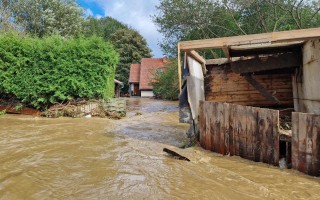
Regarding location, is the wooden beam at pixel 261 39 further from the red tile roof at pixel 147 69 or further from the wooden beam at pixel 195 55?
the red tile roof at pixel 147 69

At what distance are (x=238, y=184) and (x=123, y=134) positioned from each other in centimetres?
549

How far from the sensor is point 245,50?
697 centimetres

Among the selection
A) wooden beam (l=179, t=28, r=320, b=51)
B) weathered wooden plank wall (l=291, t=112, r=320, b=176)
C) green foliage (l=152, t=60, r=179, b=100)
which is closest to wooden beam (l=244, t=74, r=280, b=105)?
wooden beam (l=179, t=28, r=320, b=51)

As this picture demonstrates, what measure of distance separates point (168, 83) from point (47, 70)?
66.6 ft

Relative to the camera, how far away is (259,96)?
8.67 metres

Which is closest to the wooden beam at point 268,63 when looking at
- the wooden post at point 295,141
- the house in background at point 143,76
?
the wooden post at point 295,141

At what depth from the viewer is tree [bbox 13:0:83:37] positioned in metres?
27.6

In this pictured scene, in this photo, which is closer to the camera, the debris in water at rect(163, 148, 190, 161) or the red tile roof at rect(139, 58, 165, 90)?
the debris in water at rect(163, 148, 190, 161)

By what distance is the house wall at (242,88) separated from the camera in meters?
8.55

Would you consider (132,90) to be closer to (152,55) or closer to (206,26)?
(152,55)

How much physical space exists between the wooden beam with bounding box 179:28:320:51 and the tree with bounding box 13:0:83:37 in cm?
2441

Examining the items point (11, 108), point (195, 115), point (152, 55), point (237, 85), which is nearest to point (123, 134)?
point (195, 115)

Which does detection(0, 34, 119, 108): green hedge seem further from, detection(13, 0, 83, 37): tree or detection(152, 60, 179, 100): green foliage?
detection(152, 60, 179, 100): green foliage

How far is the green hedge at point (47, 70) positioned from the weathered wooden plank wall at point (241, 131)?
880 centimetres
